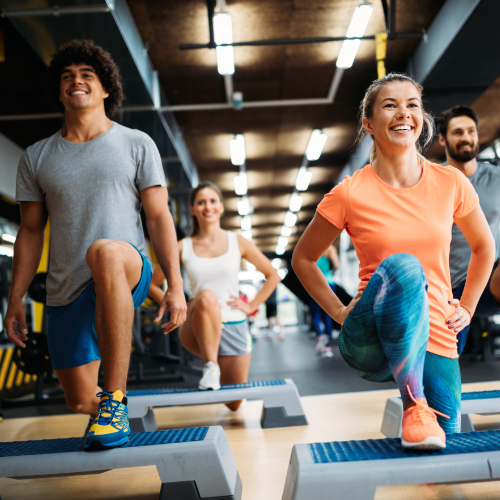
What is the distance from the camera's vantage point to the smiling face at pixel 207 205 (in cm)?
302

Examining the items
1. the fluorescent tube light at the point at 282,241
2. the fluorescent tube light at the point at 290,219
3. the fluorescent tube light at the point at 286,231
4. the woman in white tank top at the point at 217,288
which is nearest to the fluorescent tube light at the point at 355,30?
the woman in white tank top at the point at 217,288

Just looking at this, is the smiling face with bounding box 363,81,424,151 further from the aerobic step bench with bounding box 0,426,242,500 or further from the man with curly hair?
the aerobic step bench with bounding box 0,426,242,500

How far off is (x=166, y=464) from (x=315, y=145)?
7.40 metres

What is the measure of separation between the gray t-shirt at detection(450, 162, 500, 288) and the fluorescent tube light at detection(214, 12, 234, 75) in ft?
8.09

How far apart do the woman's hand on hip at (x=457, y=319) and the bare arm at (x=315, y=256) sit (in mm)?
304

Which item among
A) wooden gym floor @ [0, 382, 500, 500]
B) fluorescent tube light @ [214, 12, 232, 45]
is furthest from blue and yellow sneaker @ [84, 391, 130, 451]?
fluorescent tube light @ [214, 12, 232, 45]

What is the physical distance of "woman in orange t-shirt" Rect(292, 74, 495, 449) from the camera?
3.47 ft

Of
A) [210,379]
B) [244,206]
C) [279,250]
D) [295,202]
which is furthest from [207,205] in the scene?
[279,250]

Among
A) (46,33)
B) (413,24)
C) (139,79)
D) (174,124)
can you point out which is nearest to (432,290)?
(46,33)

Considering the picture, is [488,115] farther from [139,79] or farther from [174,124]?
[139,79]

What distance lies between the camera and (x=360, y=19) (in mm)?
4066

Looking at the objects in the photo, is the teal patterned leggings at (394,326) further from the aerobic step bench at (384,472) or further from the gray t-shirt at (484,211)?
the gray t-shirt at (484,211)

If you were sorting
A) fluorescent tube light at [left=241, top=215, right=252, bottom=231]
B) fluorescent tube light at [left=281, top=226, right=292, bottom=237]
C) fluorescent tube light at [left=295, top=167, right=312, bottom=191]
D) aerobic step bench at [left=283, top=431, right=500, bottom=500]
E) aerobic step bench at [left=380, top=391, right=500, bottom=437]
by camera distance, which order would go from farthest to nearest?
fluorescent tube light at [left=281, top=226, right=292, bottom=237] < fluorescent tube light at [left=241, top=215, right=252, bottom=231] < fluorescent tube light at [left=295, top=167, right=312, bottom=191] < aerobic step bench at [left=380, top=391, right=500, bottom=437] < aerobic step bench at [left=283, top=431, right=500, bottom=500]

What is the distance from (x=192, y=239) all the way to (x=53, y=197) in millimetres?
1377
